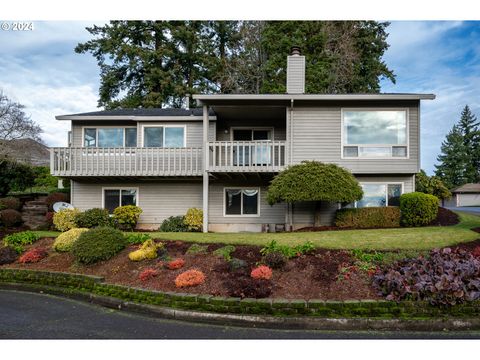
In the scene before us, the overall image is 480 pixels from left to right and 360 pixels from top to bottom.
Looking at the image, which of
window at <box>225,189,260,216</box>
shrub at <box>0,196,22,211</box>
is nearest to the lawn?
window at <box>225,189,260,216</box>

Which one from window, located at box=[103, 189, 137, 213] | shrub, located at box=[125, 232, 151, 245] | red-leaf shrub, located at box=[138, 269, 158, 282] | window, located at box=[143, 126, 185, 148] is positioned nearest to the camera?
red-leaf shrub, located at box=[138, 269, 158, 282]

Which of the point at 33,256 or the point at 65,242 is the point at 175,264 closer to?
the point at 65,242

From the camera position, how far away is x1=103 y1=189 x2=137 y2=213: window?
16.5 metres

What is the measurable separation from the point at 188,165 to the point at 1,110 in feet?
42.5

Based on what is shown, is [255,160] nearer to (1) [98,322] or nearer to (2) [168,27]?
(1) [98,322]

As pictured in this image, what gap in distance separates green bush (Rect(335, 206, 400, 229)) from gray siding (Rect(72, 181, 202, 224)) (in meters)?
6.61

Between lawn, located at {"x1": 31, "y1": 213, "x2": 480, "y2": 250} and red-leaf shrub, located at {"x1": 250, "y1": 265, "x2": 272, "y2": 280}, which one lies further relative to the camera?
lawn, located at {"x1": 31, "y1": 213, "x2": 480, "y2": 250}

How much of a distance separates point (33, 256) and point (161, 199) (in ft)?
22.4

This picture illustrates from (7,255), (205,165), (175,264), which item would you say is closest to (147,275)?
(175,264)

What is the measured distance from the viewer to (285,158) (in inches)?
569

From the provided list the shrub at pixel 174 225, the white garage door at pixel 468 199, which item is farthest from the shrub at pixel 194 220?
the white garage door at pixel 468 199

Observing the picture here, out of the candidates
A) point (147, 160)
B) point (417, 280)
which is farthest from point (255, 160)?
point (417, 280)

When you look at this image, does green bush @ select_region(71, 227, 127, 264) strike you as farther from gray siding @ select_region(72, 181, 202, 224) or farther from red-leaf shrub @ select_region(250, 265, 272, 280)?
gray siding @ select_region(72, 181, 202, 224)

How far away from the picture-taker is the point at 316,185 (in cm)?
1256
